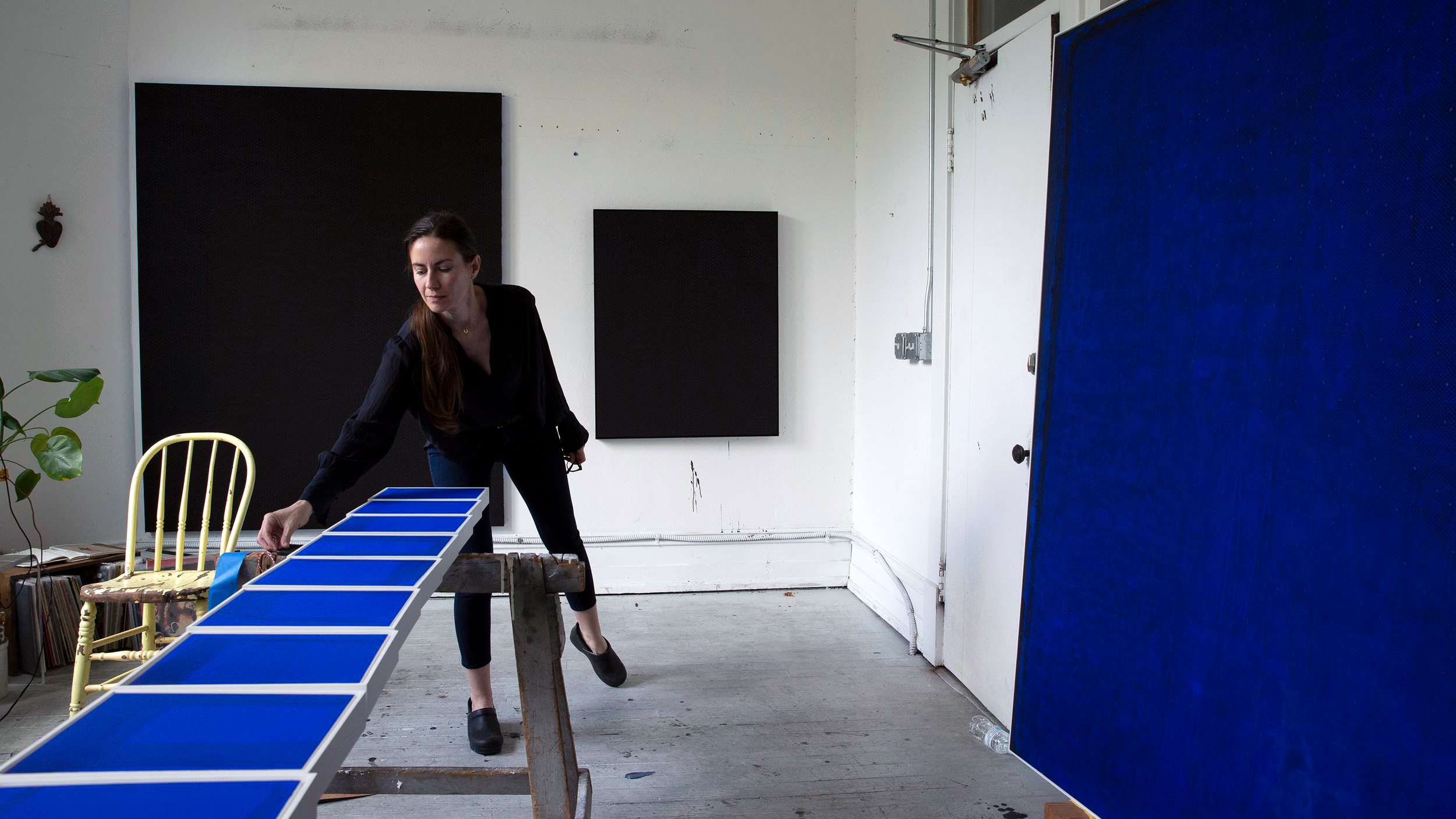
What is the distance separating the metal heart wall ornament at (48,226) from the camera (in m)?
3.62

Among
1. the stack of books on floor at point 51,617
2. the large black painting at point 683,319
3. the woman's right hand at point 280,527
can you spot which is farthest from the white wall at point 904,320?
the stack of books on floor at point 51,617

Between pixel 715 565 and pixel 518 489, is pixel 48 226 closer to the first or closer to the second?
pixel 518 489

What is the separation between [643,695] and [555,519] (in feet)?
2.49

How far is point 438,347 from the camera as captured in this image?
2070mm

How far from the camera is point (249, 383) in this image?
3.80 metres

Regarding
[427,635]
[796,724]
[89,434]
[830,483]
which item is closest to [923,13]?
[830,483]

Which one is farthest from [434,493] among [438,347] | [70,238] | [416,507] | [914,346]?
[70,238]

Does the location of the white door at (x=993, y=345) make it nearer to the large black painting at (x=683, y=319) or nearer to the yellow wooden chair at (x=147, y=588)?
the large black painting at (x=683, y=319)

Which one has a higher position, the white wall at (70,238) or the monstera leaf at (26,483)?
the white wall at (70,238)

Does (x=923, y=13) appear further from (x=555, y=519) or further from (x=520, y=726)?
(x=520, y=726)

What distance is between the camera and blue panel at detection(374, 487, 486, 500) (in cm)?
199

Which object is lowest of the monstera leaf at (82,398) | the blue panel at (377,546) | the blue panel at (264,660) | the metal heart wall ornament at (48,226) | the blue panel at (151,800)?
the blue panel at (151,800)

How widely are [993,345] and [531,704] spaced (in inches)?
67.0

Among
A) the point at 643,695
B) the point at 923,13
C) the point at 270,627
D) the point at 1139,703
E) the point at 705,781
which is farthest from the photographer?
the point at 923,13
